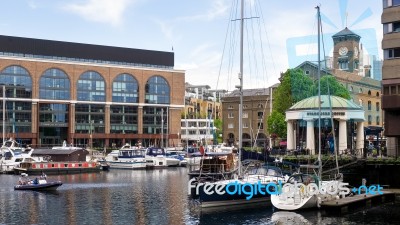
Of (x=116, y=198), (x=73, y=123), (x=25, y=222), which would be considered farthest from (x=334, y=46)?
(x=25, y=222)

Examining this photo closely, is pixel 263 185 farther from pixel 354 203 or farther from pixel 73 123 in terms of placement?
pixel 73 123

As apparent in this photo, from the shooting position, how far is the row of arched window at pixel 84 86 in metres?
136

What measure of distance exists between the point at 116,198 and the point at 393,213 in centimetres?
2658

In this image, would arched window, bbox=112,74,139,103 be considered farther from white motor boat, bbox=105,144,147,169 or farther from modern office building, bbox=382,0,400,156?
modern office building, bbox=382,0,400,156

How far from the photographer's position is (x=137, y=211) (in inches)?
1802

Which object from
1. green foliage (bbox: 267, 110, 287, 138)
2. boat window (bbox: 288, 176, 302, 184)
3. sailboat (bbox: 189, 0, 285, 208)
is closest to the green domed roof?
green foliage (bbox: 267, 110, 287, 138)

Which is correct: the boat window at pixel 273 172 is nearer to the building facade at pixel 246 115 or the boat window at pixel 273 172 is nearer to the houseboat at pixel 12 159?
the houseboat at pixel 12 159

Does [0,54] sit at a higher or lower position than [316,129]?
higher

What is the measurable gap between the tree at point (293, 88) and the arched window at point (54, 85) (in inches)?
2523

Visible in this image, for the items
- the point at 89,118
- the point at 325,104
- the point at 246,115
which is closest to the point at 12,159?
the point at 89,118

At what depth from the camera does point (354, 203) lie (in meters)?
45.7

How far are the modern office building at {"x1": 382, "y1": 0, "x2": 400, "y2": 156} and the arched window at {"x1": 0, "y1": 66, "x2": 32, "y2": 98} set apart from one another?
330 ft

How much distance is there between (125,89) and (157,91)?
10.0 meters

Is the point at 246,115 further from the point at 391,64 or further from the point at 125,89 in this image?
the point at 391,64
